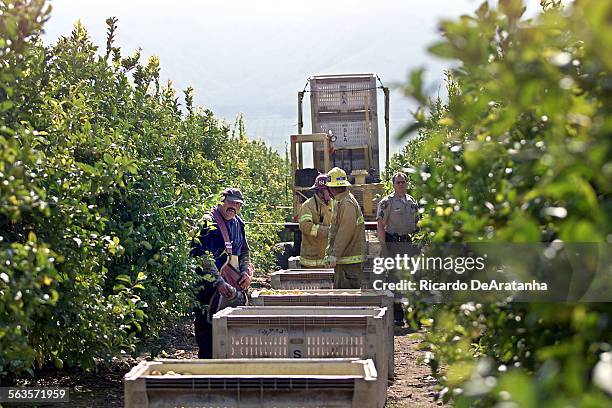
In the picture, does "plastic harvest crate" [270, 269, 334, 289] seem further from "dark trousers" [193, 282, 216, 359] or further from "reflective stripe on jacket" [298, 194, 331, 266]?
"dark trousers" [193, 282, 216, 359]

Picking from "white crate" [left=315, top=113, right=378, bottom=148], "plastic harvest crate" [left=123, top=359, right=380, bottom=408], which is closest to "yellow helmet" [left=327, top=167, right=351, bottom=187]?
"plastic harvest crate" [left=123, top=359, right=380, bottom=408]

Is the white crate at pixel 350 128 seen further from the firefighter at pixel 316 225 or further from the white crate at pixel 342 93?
the firefighter at pixel 316 225

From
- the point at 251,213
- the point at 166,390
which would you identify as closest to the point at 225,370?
the point at 166,390

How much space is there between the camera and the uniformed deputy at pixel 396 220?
530 inches

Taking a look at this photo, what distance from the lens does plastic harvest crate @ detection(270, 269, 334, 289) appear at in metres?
11.1

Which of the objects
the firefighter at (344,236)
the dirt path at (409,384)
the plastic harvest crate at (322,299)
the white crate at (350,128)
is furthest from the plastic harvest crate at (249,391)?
the white crate at (350,128)

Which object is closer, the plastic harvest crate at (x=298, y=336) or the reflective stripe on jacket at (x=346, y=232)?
the plastic harvest crate at (x=298, y=336)

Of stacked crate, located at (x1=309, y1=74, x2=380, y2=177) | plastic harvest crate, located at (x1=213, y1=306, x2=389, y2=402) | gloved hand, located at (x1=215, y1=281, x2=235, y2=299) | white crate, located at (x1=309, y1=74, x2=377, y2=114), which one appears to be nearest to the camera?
plastic harvest crate, located at (x1=213, y1=306, x2=389, y2=402)

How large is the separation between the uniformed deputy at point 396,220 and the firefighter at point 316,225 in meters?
1.16

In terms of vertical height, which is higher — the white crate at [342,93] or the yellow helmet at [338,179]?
the white crate at [342,93]

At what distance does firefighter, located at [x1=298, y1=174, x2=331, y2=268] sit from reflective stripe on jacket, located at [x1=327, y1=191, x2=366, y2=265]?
86cm

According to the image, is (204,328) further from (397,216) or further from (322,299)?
(397,216)

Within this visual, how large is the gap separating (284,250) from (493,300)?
17266 mm

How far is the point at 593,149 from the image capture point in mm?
1855
